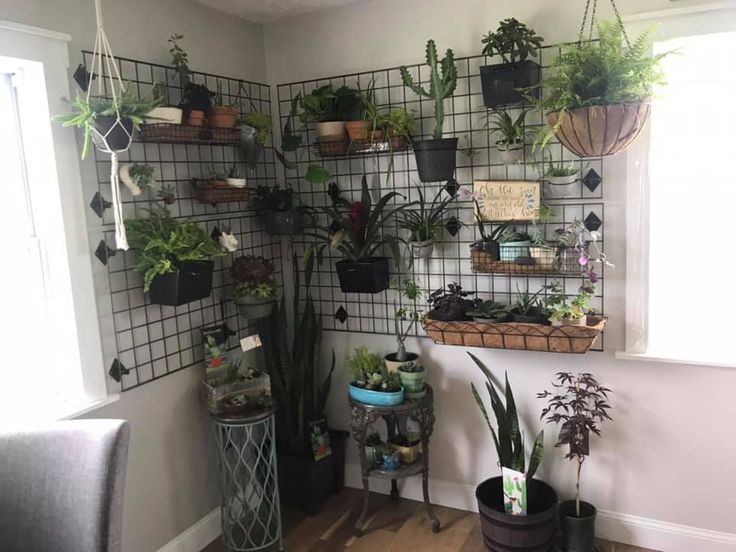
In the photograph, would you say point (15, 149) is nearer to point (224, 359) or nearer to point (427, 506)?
point (224, 359)

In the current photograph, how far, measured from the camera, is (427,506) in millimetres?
2875

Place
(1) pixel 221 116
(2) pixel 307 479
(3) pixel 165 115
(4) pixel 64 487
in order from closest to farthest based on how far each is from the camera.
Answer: (4) pixel 64 487, (3) pixel 165 115, (1) pixel 221 116, (2) pixel 307 479

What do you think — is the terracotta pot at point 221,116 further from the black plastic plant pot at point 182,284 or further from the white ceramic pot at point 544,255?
the white ceramic pot at point 544,255

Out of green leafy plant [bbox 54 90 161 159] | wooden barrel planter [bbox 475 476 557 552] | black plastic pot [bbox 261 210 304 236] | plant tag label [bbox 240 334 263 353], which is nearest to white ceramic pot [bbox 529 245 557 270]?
wooden barrel planter [bbox 475 476 557 552]

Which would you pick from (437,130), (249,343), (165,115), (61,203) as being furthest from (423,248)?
(61,203)

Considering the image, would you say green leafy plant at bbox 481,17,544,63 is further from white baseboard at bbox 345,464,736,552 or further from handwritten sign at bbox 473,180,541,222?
white baseboard at bbox 345,464,736,552

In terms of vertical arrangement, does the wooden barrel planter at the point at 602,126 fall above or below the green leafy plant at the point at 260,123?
below

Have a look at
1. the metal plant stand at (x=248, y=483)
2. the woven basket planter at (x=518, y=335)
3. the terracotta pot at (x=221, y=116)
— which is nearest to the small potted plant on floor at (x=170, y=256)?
the terracotta pot at (x=221, y=116)

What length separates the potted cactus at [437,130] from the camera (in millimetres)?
2584

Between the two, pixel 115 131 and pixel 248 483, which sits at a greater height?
pixel 115 131

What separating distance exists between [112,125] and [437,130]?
1270 millimetres

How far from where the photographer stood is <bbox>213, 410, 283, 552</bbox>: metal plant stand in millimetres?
2705

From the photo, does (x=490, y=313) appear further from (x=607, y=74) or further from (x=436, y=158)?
(x=607, y=74)

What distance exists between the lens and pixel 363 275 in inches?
113
